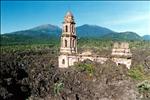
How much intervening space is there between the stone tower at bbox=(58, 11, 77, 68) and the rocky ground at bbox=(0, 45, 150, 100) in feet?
8.67

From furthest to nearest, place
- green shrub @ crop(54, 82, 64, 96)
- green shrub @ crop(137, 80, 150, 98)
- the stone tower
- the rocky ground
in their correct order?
the stone tower → green shrub @ crop(54, 82, 64, 96) → the rocky ground → green shrub @ crop(137, 80, 150, 98)

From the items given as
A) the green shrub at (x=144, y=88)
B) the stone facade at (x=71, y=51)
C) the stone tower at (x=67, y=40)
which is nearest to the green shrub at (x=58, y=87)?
the stone facade at (x=71, y=51)

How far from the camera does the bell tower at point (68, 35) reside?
37531 millimetres

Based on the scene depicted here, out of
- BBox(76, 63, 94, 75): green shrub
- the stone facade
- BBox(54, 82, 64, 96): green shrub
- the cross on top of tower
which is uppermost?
the cross on top of tower

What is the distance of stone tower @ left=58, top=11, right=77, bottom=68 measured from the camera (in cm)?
3731

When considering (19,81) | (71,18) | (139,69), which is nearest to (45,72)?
(19,81)

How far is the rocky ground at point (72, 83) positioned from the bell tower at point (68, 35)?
3.28m

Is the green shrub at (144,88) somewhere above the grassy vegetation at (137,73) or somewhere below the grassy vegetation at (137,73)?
below

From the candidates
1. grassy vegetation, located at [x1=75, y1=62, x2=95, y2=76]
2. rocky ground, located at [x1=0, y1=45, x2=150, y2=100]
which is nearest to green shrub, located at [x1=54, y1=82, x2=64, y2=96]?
rocky ground, located at [x1=0, y1=45, x2=150, y2=100]

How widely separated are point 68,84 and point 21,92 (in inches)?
167

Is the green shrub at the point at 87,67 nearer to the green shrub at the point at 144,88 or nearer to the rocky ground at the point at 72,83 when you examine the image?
the rocky ground at the point at 72,83

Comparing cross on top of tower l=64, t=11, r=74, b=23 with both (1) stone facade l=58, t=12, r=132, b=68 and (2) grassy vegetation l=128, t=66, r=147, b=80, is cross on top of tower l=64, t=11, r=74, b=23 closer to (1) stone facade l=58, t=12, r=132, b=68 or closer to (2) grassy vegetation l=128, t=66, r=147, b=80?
(1) stone facade l=58, t=12, r=132, b=68

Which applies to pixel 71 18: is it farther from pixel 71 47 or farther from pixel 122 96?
pixel 122 96

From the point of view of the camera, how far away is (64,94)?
100.0ft
